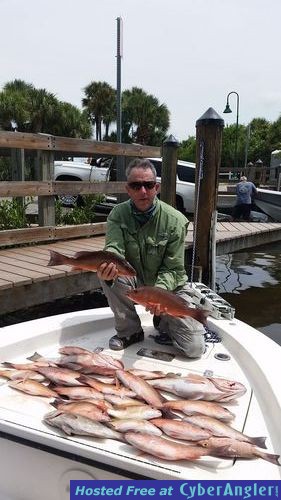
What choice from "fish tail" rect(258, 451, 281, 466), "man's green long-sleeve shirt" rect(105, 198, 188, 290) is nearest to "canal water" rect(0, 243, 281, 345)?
"man's green long-sleeve shirt" rect(105, 198, 188, 290)

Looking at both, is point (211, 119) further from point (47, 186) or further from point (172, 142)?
point (47, 186)

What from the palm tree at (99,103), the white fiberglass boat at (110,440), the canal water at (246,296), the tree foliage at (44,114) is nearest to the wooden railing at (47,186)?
the canal water at (246,296)

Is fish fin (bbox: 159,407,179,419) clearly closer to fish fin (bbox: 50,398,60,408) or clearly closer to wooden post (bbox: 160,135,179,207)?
fish fin (bbox: 50,398,60,408)

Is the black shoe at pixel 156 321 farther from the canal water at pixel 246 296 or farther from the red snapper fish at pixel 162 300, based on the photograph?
the canal water at pixel 246 296

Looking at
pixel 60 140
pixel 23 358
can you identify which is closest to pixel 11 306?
pixel 23 358

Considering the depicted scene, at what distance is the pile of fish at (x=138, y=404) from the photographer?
200 centimetres

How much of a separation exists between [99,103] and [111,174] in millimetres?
30557

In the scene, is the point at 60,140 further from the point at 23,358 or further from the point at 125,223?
the point at 23,358

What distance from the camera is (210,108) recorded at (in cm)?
600

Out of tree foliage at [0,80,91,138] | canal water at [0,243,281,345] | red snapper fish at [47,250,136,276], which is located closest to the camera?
red snapper fish at [47,250,136,276]

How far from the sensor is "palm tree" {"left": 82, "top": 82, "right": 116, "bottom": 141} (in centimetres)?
3997

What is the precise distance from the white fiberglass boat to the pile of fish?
1.7 inches

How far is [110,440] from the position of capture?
203 centimetres

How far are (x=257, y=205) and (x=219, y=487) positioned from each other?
1267 cm
